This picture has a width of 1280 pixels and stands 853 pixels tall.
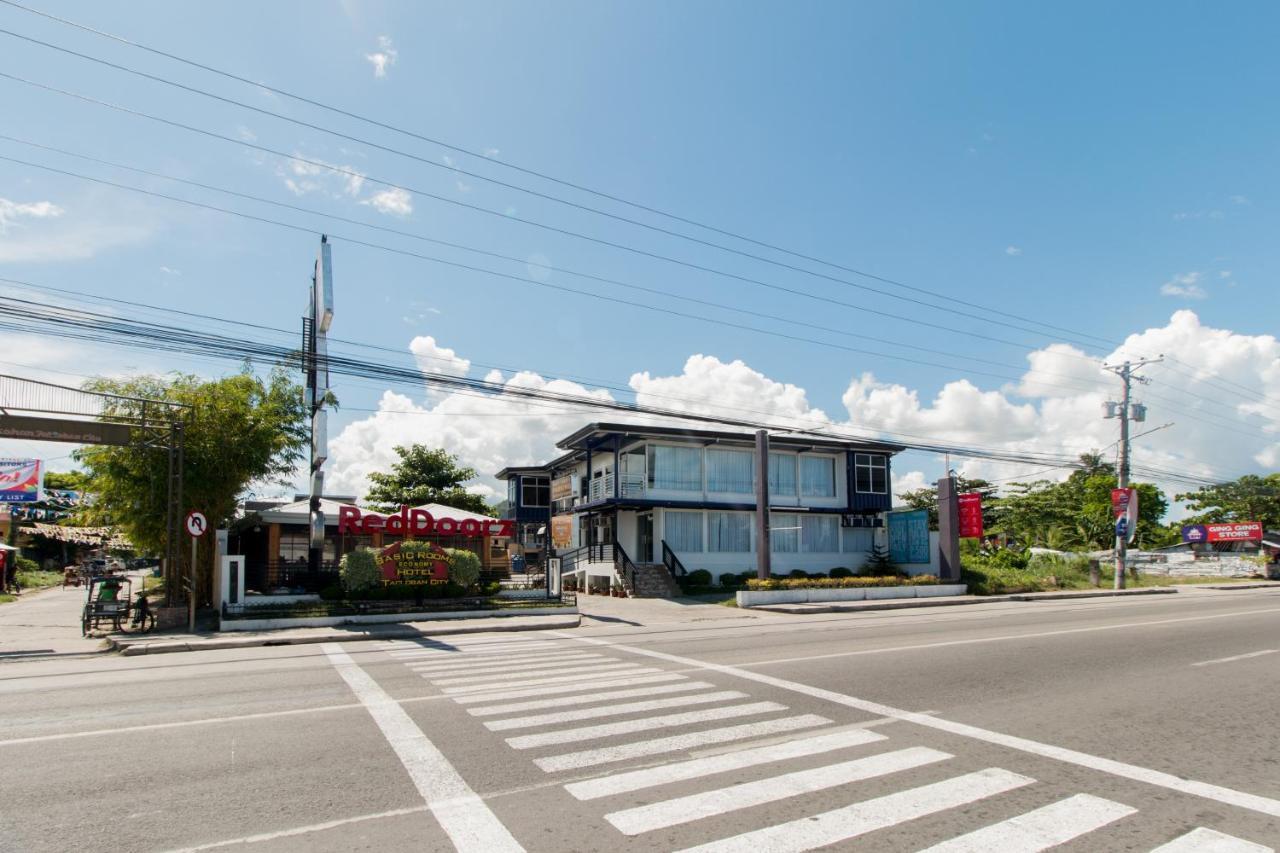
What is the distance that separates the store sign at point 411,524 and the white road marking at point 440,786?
1380 cm

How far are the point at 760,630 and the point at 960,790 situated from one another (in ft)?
38.9

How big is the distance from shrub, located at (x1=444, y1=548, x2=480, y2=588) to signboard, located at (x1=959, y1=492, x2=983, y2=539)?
20.8m

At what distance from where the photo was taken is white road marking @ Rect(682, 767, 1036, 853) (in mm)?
4520

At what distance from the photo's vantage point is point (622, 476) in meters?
33.6

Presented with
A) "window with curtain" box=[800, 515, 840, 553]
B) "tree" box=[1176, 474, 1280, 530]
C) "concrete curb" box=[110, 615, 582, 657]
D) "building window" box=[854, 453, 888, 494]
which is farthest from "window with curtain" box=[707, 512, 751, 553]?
"tree" box=[1176, 474, 1280, 530]

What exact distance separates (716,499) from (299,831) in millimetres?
29296

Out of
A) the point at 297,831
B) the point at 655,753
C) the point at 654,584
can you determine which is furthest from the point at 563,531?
the point at 297,831

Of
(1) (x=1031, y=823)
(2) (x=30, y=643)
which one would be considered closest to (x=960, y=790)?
(1) (x=1031, y=823)

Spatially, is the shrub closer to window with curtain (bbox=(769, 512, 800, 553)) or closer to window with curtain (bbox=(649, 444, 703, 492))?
window with curtain (bbox=(649, 444, 703, 492))

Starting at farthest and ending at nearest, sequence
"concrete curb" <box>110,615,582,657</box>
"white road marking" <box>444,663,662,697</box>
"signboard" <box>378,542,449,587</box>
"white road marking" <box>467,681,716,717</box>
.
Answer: "signboard" <box>378,542,449,587</box> → "concrete curb" <box>110,615,582,657</box> → "white road marking" <box>444,663,662,697</box> → "white road marking" <box>467,681,716,717</box>

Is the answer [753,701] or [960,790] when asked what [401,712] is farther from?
[960,790]

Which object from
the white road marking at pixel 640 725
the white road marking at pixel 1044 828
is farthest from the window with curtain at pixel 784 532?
the white road marking at pixel 1044 828

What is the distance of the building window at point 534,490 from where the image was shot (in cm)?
5084

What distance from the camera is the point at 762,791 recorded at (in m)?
5.44
